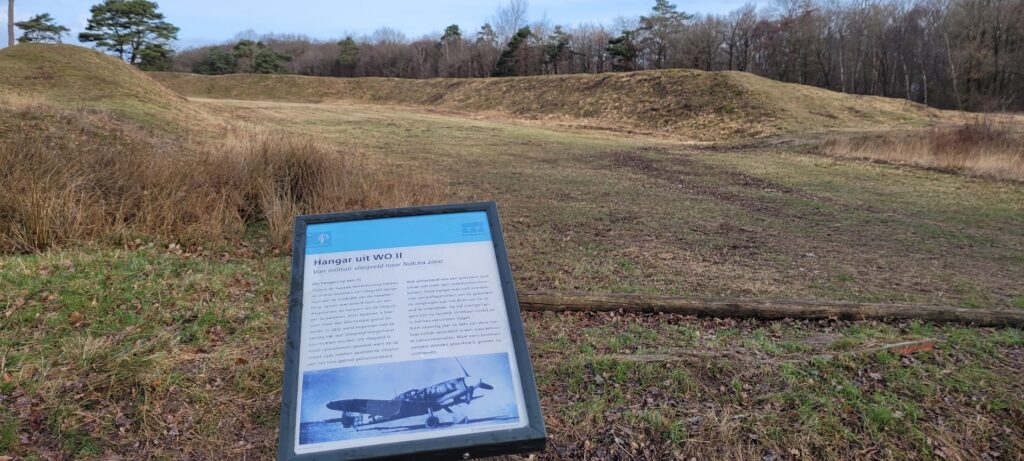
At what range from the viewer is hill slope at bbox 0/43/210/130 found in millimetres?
16625

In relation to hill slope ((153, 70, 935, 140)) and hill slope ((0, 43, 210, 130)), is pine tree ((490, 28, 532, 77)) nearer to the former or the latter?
hill slope ((153, 70, 935, 140))

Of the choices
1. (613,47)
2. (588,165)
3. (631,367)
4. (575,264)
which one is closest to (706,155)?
(588,165)

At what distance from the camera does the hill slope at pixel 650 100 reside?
31.4 m

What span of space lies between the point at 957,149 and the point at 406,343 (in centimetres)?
2034

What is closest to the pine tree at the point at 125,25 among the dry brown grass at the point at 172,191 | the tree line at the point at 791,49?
the tree line at the point at 791,49

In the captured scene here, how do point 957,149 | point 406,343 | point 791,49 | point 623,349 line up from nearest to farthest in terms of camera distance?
point 406,343, point 623,349, point 957,149, point 791,49

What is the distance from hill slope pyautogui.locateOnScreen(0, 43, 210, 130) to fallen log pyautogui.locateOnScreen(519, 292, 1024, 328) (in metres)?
14.4

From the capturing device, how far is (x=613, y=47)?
205 feet

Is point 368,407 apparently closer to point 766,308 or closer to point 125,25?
point 766,308

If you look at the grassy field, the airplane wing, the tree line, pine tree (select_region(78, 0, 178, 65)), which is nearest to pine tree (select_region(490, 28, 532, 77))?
the tree line

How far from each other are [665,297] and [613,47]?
61240 millimetres

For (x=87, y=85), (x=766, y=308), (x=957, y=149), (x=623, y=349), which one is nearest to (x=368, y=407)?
(x=623, y=349)

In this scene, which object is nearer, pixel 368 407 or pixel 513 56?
pixel 368 407

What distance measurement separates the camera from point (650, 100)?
1475 inches
